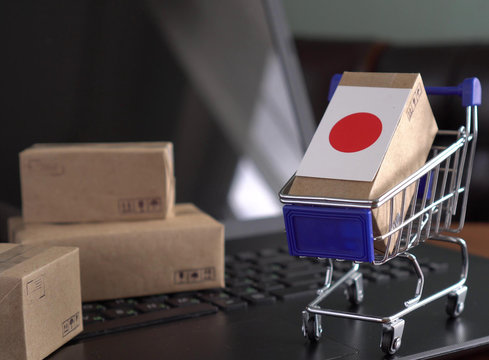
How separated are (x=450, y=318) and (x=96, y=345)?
0.47 metres

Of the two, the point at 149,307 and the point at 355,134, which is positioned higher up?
the point at 355,134

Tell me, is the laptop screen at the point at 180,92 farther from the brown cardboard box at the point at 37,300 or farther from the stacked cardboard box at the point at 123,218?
the brown cardboard box at the point at 37,300

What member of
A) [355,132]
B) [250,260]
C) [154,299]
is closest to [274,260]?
[250,260]

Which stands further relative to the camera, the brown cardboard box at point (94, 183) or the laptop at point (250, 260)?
the brown cardboard box at point (94, 183)

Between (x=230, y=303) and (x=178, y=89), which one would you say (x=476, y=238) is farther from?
(x=178, y=89)

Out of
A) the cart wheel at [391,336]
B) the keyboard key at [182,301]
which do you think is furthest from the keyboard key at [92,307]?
the cart wheel at [391,336]

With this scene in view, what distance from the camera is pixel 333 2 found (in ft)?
8.51

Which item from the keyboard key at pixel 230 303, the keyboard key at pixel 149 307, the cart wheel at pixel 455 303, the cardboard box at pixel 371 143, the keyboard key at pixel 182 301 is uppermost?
the cardboard box at pixel 371 143

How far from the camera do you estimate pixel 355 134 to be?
77cm

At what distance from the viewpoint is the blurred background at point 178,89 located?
4.60ft

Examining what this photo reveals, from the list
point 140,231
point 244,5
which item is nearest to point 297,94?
point 244,5

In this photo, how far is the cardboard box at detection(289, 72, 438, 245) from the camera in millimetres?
729

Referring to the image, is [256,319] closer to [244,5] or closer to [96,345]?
[96,345]

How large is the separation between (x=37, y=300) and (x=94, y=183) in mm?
356
